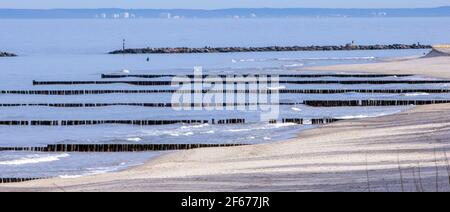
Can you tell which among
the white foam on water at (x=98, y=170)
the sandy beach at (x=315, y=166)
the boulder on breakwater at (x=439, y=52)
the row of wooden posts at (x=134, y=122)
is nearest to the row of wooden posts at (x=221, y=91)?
the row of wooden posts at (x=134, y=122)

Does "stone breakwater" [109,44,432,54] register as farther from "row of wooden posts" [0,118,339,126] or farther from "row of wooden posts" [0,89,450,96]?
"row of wooden posts" [0,118,339,126]

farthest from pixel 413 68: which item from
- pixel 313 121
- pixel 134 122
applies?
pixel 134 122

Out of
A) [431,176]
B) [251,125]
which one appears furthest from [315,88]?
[431,176]

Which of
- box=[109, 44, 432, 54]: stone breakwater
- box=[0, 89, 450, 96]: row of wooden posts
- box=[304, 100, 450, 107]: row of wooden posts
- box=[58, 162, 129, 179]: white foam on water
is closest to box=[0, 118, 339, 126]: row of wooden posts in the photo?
box=[304, 100, 450, 107]: row of wooden posts

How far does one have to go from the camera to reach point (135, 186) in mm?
17688

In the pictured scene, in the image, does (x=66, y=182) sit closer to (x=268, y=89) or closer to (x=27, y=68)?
(x=268, y=89)
